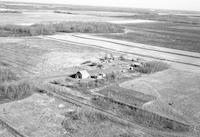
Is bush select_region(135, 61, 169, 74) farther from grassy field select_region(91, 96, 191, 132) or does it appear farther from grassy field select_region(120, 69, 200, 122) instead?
grassy field select_region(91, 96, 191, 132)

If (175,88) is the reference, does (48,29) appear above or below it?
above

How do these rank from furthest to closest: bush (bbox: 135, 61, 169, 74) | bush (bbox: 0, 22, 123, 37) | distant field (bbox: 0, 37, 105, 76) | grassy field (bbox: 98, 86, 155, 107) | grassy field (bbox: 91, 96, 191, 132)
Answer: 1. bush (bbox: 0, 22, 123, 37)
2. bush (bbox: 135, 61, 169, 74)
3. distant field (bbox: 0, 37, 105, 76)
4. grassy field (bbox: 98, 86, 155, 107)
5. grassy field (bbox: 91, 96, 191, 132)

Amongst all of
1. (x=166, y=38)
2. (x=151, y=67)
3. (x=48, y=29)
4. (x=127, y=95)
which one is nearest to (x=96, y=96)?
(x=127, y=95)

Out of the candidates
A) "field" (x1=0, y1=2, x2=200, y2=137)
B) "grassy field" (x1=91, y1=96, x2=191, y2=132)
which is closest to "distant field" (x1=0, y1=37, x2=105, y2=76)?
"field" (x1=0, y1=2, x2=200, y2=137)

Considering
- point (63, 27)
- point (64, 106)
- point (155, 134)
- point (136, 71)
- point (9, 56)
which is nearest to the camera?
point (155, 134)

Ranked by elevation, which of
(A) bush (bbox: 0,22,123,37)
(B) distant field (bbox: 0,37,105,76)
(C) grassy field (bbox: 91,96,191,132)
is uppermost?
(A) bush (bbox: 0,22,123,37)

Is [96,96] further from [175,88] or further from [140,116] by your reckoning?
[175,88]

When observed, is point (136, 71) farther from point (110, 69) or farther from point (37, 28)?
point (37, 28)

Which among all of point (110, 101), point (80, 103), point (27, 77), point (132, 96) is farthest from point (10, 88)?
point (132, 96)

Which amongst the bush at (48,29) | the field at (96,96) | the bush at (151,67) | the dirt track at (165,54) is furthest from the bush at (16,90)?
the bush at (48,29)
